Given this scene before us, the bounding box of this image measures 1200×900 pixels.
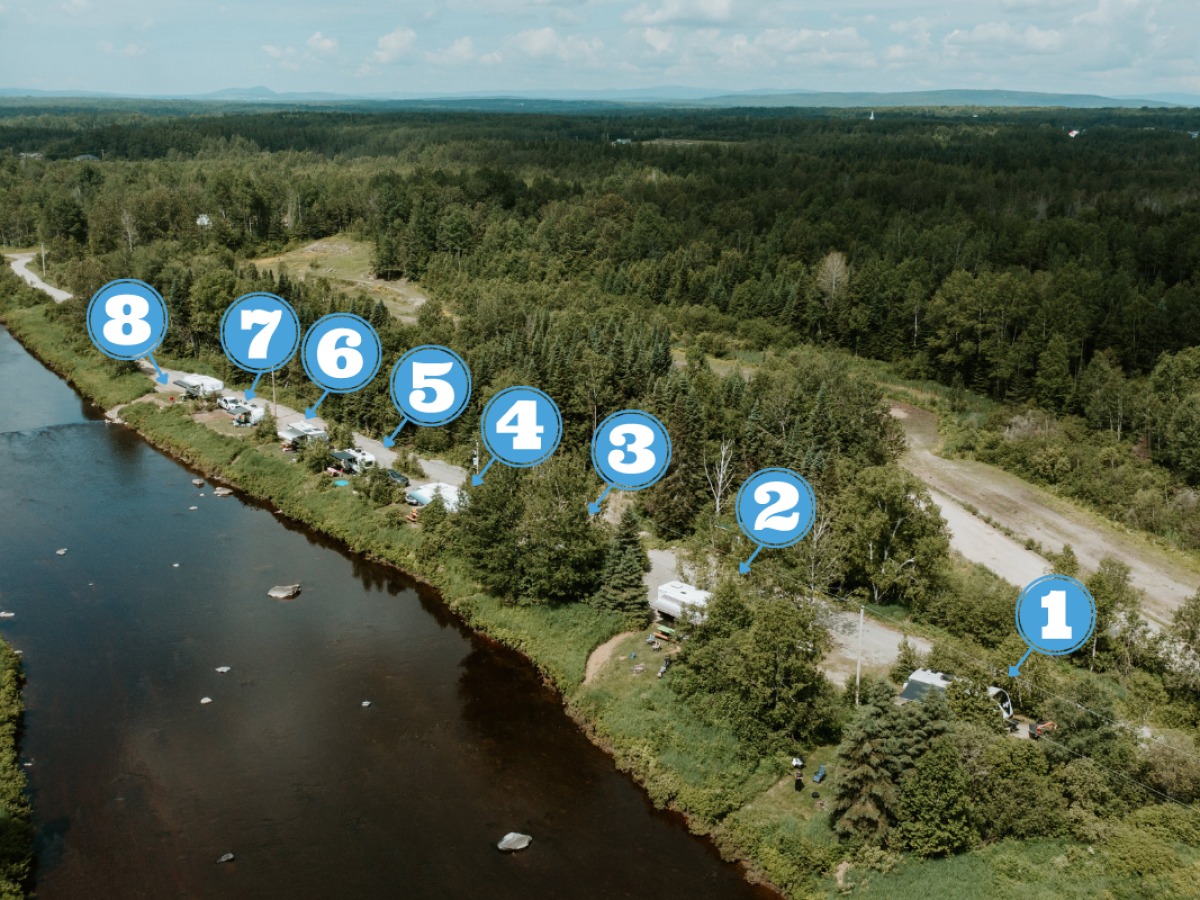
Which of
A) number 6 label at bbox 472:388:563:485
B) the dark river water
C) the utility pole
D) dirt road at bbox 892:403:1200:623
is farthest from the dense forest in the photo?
the dark river water

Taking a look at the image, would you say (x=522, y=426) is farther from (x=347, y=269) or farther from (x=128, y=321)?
(x=347, y=269)

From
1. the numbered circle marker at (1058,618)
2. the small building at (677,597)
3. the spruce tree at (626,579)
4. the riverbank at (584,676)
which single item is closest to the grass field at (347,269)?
the riverbank at (584,676)

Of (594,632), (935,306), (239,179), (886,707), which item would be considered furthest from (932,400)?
(239,179)

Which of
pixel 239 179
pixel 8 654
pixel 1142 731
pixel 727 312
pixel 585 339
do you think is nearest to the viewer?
pixel 1142 731

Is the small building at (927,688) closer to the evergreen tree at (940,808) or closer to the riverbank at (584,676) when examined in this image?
the evergreen tree at (940,808)

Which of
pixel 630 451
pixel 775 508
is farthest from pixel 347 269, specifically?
pixel 775 508

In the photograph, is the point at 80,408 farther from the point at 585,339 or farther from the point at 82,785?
the point at 82,785
